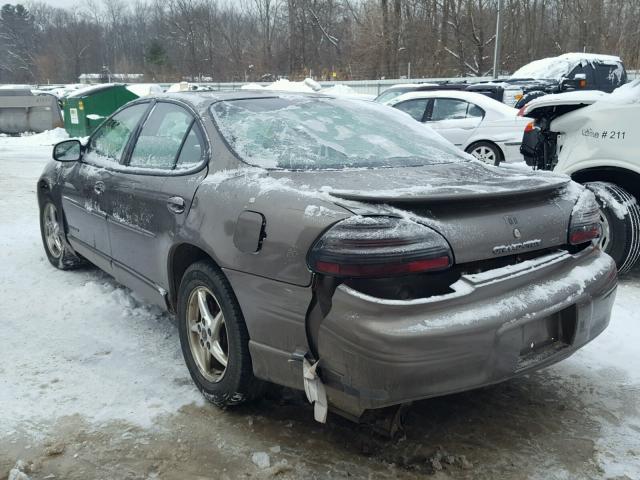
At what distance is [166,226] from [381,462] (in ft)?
5.33

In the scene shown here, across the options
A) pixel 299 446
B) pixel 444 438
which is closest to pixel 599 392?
pixel 444 438

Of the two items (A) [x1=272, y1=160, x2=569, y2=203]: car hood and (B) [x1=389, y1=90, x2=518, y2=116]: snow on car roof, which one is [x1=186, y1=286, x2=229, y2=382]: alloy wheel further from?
(B) [x1=389, y1=90, x2=518, y2=116]: snow on car roof

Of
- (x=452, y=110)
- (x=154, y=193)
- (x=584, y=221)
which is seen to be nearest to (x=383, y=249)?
(x=584, y=221)

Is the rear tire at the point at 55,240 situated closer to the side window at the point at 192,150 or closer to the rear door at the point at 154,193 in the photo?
the rear door at the point at 154,193

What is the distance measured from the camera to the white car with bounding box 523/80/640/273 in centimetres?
459

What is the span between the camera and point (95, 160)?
4.29 metres

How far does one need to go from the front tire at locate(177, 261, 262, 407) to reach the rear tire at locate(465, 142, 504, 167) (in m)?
7.85

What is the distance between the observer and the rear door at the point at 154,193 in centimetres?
313

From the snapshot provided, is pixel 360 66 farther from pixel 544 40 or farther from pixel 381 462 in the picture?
pixel 381 462

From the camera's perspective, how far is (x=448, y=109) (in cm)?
1049

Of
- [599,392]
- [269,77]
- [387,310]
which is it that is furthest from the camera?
[269,77]

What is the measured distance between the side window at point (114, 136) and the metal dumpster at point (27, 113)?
57.5 ft

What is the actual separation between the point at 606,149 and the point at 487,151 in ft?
17.6

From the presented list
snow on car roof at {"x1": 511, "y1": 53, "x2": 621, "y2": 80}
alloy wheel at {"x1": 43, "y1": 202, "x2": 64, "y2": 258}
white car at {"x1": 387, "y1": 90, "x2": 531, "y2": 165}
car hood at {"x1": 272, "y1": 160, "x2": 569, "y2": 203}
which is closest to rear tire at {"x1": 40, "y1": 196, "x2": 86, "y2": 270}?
alloy wheel at {"x1": 43, "y1": 202, "x2": 64, "y2": 258}
